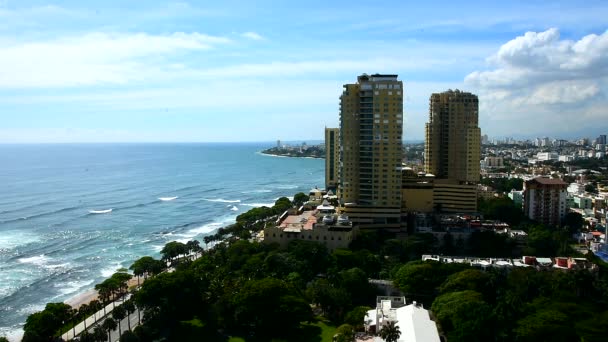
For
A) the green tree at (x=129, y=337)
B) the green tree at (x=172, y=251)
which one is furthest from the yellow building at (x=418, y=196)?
the green tree at (x=129, y=337)

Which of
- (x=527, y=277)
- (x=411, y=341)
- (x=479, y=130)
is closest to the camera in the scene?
(x=411, y=341)

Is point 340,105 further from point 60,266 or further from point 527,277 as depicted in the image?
point 60,266

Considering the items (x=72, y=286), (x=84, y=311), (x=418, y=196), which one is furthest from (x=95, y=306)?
(x=418, y=196)

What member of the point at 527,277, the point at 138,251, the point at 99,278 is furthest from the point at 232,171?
the point at 527,277

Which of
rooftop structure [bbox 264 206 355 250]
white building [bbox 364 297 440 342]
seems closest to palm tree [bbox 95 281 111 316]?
rooftop structure [bbox 264 206 355 250]

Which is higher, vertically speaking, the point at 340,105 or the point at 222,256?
the point at 340,105
